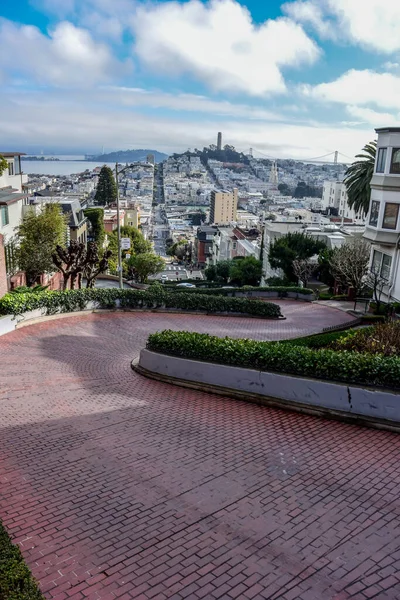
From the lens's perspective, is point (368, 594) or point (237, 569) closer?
point (368, 594)

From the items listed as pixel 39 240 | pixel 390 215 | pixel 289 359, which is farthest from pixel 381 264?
pixel 39 240

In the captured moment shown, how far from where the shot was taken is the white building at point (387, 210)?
Result: 23.7 m

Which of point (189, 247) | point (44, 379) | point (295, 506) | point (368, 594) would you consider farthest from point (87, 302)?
point (189, 247)

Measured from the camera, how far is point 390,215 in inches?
966

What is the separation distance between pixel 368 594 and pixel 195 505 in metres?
2.35

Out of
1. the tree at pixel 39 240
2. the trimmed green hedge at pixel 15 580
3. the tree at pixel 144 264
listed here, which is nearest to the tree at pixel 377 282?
the tree at pixel 39 240

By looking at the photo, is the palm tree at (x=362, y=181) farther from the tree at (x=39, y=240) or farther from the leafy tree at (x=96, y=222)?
the leafy tree at (x=96, y=222)

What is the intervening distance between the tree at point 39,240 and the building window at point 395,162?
18.1 m

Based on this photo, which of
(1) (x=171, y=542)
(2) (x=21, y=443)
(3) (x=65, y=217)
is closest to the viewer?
(1) (x=171, y=542)

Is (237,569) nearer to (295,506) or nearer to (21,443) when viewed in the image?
(295,506)

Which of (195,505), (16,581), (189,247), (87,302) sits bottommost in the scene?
(189,247)

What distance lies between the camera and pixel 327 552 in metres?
5.46

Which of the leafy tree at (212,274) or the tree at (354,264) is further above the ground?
the tree at (354,264)

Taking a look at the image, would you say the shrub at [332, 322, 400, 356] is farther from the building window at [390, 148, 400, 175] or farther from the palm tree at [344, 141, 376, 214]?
the palm tree at [344, 141, 376, 214]
